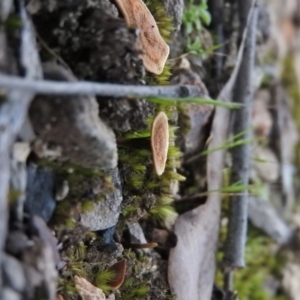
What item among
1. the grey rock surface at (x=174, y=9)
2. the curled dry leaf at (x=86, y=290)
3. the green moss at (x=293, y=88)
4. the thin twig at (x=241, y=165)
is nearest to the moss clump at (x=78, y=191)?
the curled dry leaf at (x=86, y=290)

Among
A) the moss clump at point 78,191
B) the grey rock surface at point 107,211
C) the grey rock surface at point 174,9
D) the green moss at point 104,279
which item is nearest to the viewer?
the moss clump at point 78,191

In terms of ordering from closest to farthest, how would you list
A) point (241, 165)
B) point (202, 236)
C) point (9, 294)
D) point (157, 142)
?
point (9, 294), point (157, 142), point (202, 236), point (241, 165)

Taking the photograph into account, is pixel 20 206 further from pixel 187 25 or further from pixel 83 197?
pixel 187 25

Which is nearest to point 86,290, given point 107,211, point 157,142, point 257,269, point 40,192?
point 107,211

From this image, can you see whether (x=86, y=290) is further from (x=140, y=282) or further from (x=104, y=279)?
(x=140, y=282)

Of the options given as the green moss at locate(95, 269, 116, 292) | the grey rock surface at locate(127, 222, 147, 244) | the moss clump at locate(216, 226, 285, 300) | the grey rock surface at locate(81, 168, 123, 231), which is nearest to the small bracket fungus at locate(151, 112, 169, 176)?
the grey rock surface at locate(81, 168, 123, 231)

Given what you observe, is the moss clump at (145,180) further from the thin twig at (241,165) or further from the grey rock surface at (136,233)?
the thin twig at (241,165)

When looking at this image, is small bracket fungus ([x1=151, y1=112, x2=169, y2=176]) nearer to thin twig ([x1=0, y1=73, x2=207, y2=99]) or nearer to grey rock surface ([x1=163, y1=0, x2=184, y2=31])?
thin twig ([x1=0, y1=73, x2=207, y2=99])

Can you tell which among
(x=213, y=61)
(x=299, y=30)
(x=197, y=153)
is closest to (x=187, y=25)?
(x=213, y=61)
